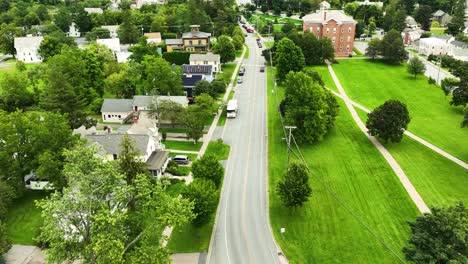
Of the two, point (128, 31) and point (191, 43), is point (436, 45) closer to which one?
point (191, 43)

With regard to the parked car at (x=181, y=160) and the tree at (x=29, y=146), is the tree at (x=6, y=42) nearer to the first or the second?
the tree at (x=29, y=146)

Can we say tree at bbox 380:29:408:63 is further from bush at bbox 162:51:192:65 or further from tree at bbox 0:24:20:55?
tree at bbox 0:24:20:55

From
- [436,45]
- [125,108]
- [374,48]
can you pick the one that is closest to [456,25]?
[436,45]

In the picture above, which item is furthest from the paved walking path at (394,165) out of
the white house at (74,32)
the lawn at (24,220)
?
the white house at (74,32)

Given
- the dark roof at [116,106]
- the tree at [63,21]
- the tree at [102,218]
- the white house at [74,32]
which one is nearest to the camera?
the tree at [102,218]

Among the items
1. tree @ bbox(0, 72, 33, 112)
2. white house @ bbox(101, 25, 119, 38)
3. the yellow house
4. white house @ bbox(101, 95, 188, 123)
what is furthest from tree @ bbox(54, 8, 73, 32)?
white house @ bbox(101, 95, 188, 123)

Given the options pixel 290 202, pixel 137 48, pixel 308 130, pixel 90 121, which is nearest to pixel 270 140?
→ pixel 308 130

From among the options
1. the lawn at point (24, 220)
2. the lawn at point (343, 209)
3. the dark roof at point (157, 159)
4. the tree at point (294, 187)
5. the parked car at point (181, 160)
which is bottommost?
the lawn at point (24, 220)
